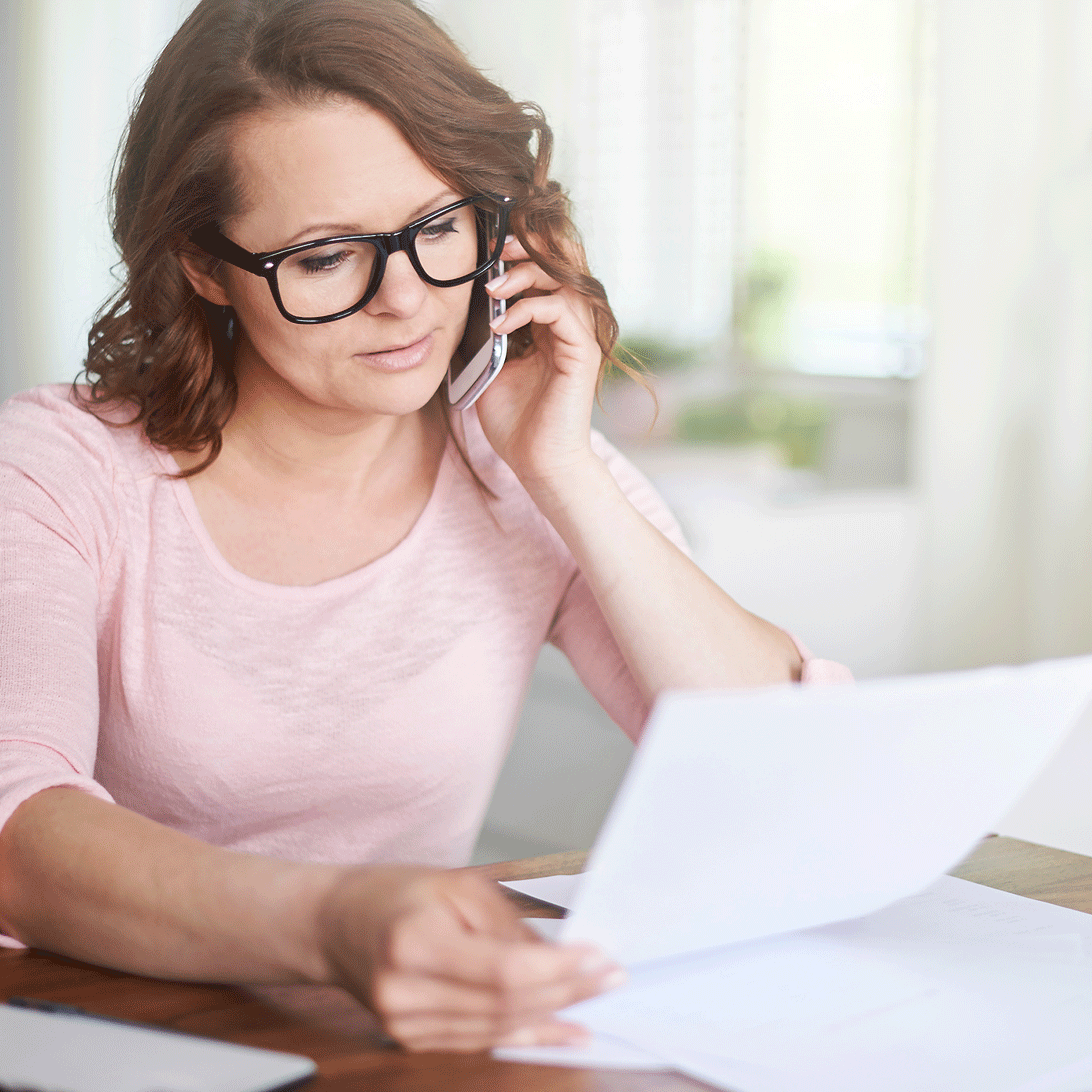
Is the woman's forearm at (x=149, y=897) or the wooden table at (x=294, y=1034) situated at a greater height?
the woman's forearm at (x=149, y=897)

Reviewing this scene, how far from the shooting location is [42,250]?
10.7ft

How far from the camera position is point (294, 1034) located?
0.61m

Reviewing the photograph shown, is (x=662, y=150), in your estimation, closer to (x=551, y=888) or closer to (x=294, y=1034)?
(x=551, y=888)

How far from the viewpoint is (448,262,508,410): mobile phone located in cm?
118

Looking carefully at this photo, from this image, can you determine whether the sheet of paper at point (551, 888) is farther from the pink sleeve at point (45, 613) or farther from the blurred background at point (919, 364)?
the blurred background at point (919, 364)

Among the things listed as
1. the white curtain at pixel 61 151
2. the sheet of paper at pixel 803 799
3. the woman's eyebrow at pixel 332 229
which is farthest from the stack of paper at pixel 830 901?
the white curtain at pixel 61 151

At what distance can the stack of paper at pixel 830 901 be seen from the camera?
0.57 metres

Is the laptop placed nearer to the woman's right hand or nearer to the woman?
the woman's right hand

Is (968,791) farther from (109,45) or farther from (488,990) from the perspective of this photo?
(109,45)

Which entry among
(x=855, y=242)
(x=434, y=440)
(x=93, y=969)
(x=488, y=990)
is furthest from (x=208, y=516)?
(x=855, y=242)

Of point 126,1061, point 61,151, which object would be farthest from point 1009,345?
point 126,1061

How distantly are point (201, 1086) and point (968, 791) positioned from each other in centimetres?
42

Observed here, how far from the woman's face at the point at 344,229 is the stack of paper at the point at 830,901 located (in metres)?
0.57

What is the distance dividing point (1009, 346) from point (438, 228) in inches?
94.7
